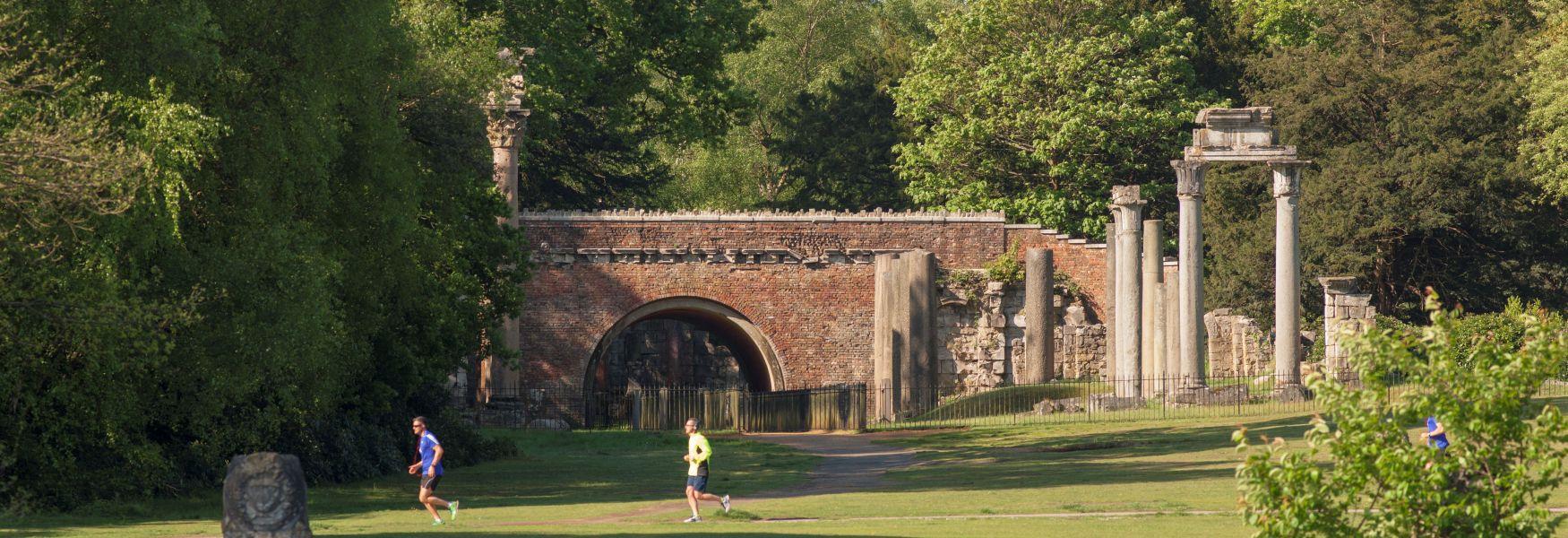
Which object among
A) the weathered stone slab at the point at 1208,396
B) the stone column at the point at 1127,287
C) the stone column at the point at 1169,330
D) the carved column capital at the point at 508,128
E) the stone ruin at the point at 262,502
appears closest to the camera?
the stone ruin at the point at 262,502

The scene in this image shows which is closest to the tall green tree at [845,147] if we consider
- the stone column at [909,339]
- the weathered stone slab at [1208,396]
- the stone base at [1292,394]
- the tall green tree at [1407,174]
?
the tall green tree at [1407,174]

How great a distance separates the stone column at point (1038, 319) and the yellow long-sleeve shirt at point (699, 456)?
89.5 feet

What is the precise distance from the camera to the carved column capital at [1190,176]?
4122cm

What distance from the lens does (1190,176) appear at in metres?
41.3

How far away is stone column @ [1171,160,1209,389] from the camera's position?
4100cm

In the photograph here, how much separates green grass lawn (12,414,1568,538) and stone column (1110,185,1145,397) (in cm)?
535

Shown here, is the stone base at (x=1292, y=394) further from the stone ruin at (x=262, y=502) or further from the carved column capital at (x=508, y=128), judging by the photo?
the stone ruin at (x=262, y=502)

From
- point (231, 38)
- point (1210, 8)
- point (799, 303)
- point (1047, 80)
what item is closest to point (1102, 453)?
point (231, 38)

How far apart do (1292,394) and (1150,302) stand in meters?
5.75

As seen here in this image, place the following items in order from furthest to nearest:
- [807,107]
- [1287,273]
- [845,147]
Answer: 1. [807,107]
2. [845,147]
3. [1287,273]

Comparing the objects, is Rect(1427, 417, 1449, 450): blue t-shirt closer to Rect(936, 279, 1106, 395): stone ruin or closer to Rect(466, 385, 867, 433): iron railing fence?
Rect(466, 385, 867, 433): iron railing fence

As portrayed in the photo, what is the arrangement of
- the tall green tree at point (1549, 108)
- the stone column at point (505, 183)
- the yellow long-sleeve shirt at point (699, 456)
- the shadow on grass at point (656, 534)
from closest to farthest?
the shadow on grass at point (656, 534) → the yellow long-sleeve shirt at point (699, 456) → the stone column at point (505, 183) → the tall green tree at point (1549, 108)

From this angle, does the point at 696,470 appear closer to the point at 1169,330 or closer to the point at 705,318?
the point at 1169,330

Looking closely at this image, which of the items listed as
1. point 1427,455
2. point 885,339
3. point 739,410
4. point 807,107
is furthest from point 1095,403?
point 1427,455
